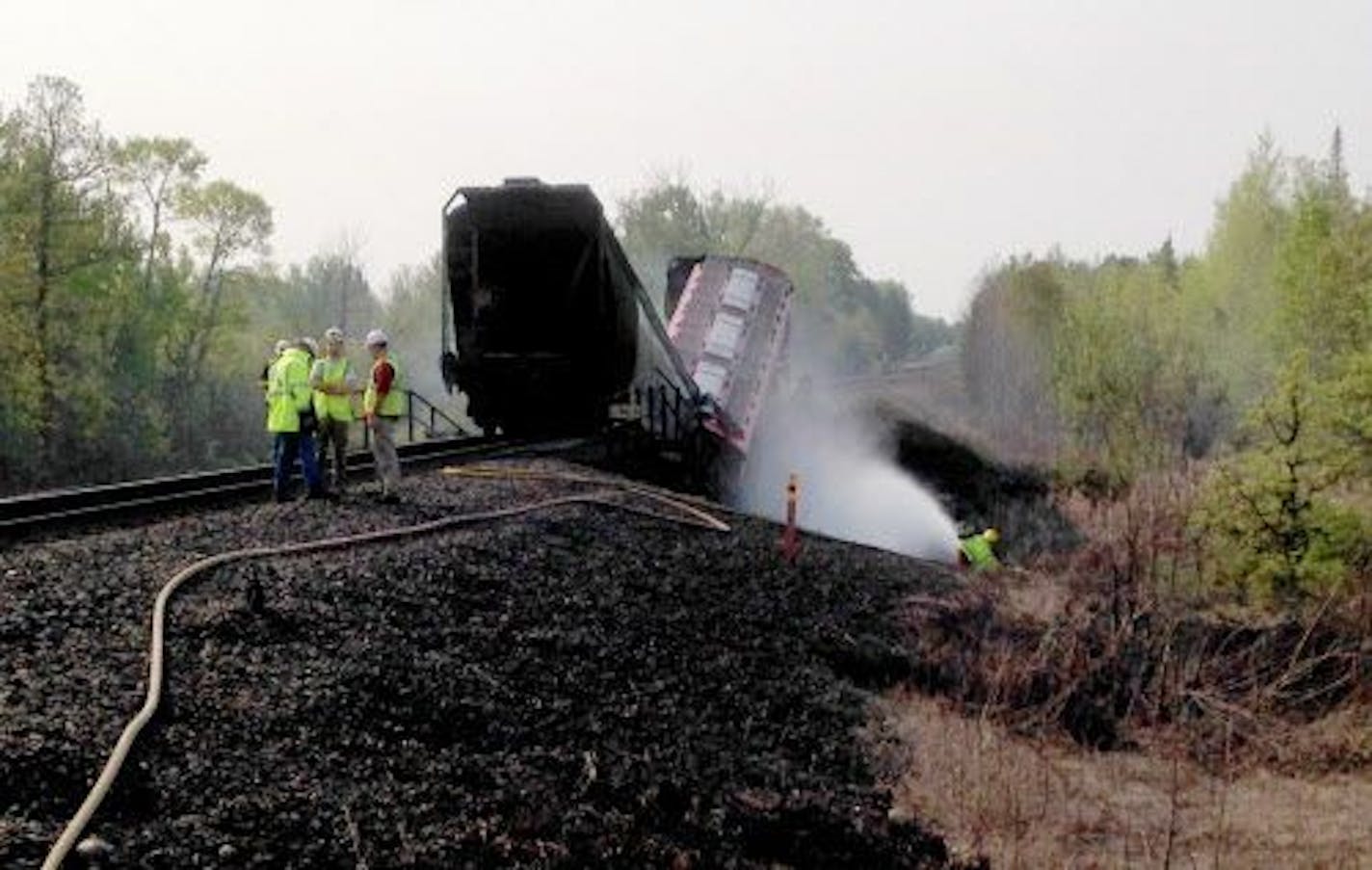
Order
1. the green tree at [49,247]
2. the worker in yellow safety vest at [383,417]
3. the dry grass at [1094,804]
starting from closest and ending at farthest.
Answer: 1. the dry grass at [1094,804]
2. the worker in yellow safety vest at [383,417]
3. the green tree at [49,247]

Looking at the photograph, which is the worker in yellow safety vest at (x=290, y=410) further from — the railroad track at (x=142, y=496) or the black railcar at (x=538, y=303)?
the black railcar at (x=538, y=303)

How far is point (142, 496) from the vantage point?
1198 cm

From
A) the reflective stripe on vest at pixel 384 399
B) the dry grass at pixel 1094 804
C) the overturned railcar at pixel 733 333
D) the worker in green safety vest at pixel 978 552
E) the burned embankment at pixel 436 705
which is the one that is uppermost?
the overturned railcar at pixel 733 333

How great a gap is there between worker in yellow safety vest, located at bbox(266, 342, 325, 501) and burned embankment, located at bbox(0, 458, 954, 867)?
0.64 meters

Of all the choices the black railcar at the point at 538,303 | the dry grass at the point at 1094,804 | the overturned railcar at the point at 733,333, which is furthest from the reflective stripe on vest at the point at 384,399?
the overturned railcar at the point at 733,333

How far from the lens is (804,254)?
89.4 metres

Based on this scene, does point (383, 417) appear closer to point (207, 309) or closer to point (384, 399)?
point (384, 399)

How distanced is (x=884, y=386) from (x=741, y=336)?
51184 mm

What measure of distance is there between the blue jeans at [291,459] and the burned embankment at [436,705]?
580 mm

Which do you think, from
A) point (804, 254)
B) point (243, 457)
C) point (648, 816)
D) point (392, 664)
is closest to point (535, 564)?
point (392, 664)

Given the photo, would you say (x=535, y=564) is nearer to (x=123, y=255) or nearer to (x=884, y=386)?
(x=123, y=255)

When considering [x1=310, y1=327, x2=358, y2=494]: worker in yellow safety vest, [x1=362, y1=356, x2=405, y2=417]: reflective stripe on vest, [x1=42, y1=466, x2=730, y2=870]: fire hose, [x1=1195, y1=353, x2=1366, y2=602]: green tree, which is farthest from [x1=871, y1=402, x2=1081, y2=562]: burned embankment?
[x1=310, y1=327, x2=358, y2=494]: worker in yellow safety vest

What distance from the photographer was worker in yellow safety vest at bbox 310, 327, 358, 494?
11.5 metres

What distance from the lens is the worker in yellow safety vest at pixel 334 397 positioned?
11.5 m
